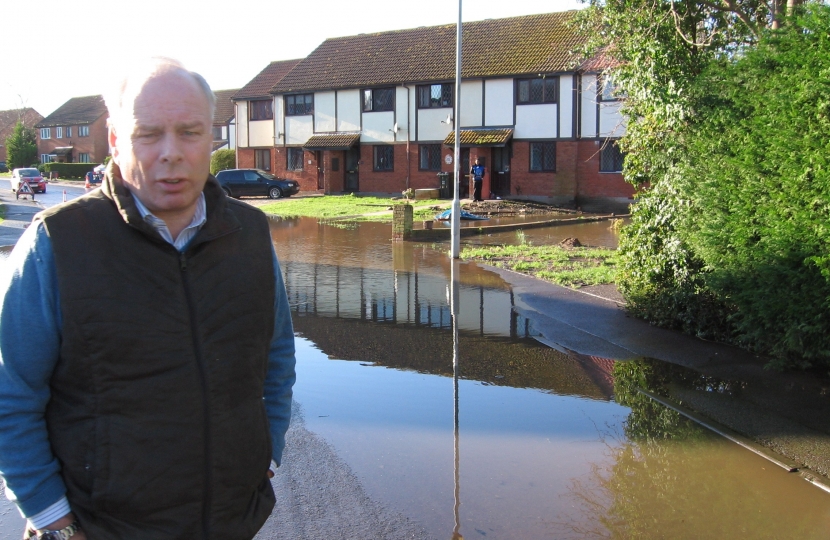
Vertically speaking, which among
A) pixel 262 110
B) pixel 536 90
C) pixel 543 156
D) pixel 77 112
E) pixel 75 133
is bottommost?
pixel 543 156

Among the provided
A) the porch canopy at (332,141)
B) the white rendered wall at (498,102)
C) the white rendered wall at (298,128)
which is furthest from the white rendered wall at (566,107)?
Result: the white rendered wall at (298,128)

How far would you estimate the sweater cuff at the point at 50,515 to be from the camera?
7.16ft

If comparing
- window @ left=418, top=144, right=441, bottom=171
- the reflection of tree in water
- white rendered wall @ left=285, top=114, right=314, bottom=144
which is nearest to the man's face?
the reflection of tree in water

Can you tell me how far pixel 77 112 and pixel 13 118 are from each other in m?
35.0

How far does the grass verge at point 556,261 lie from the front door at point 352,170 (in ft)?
77.3

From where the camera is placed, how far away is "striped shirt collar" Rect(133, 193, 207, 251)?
2.34 m

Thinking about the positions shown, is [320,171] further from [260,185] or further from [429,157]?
[429,157]

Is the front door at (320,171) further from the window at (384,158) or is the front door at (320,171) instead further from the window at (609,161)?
the window at (609,161)

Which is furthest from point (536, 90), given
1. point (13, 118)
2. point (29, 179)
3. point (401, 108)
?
point (13, 118)

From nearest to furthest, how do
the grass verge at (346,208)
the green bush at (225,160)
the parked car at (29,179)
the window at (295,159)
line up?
the grass verge at (346,208)
the window at (295,159)
the parked car at (29,179)
the green bush at (225,160)

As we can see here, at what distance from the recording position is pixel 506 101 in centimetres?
3544

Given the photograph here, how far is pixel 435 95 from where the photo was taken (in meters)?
37.5

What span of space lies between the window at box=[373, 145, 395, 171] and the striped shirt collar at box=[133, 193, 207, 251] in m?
37.0

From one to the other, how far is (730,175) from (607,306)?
3.95 meters
